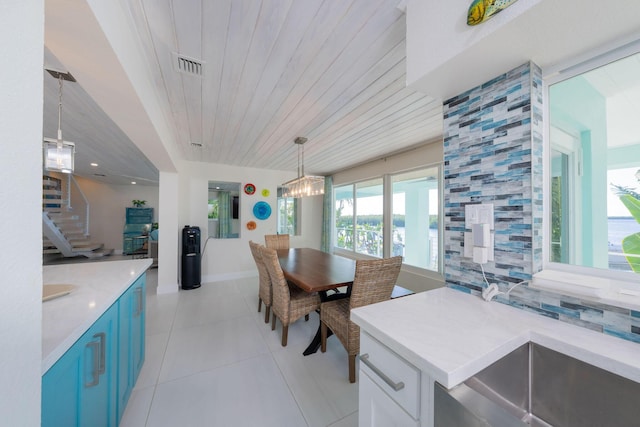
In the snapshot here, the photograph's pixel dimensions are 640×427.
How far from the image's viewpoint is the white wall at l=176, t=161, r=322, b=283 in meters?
4.25

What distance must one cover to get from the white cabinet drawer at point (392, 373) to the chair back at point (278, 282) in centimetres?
134

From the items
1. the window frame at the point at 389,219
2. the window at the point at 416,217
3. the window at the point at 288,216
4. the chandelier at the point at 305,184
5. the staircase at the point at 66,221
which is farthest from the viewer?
the staircase at the point at 66,221

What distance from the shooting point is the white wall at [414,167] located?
319cm

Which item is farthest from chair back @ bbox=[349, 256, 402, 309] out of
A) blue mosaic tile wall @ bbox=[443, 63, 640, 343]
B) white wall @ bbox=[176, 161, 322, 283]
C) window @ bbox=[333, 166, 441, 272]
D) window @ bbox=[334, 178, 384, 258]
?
white wall @ bbox=[176, 161, 322, 283]

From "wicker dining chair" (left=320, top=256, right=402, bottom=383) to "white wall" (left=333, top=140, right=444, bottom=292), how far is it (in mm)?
1738

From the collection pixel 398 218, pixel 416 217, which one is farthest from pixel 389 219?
pixel 416 217

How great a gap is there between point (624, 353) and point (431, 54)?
4.26 ft

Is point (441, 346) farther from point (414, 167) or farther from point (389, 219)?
point (389, 219)

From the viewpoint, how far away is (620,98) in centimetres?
95

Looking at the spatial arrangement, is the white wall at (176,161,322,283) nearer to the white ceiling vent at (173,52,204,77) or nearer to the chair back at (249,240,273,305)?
the chair back at (249,240,273,305)

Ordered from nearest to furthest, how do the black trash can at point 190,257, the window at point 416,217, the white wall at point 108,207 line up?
the window at point 416,217, the black trash can at point 190,257, the white wall at point 108,207

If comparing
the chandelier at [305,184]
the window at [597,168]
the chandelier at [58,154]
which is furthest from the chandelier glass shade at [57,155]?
the window at [597,168]

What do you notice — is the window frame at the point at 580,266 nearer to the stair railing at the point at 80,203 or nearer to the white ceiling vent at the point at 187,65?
the white ceiling vent at the point at 187,65

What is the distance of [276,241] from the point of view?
3998 mm
